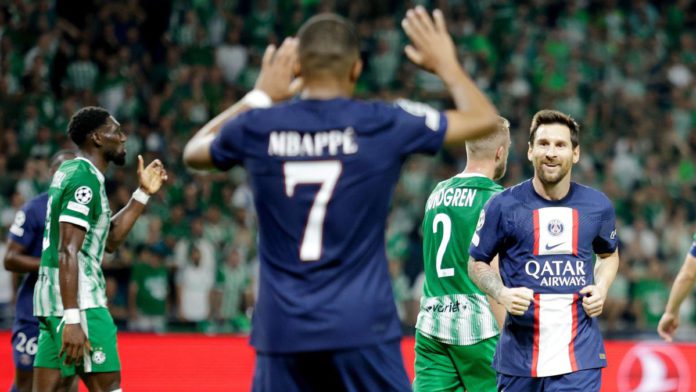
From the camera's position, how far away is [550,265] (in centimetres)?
590

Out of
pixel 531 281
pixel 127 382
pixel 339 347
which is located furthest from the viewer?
pixel 127 382

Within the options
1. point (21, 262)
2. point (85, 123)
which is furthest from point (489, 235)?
point (21, 262)

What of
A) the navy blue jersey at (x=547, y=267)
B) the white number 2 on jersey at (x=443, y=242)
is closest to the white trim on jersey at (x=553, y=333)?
the navy blue jersey at (x=547, y=267)

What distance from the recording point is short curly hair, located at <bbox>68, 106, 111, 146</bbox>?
6.61m

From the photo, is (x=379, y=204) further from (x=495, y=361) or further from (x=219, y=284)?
(x=219, y=284)

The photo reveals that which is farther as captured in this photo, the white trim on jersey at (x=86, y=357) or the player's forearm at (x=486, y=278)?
the white trim on jersey at (x=86, y=357)

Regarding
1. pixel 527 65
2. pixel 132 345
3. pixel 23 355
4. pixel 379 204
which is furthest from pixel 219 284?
pixel 379 204

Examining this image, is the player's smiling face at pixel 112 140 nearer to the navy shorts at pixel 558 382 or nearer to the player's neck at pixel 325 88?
the navy shorts at pixel 558 382

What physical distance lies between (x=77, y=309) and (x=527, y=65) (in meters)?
13.0

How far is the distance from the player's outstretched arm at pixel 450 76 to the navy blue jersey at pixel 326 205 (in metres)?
0.07

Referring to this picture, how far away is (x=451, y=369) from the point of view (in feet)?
21.7

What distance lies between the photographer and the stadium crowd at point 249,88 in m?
13.7

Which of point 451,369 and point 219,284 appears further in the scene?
point 219,284

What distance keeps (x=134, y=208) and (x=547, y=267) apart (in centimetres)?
264
